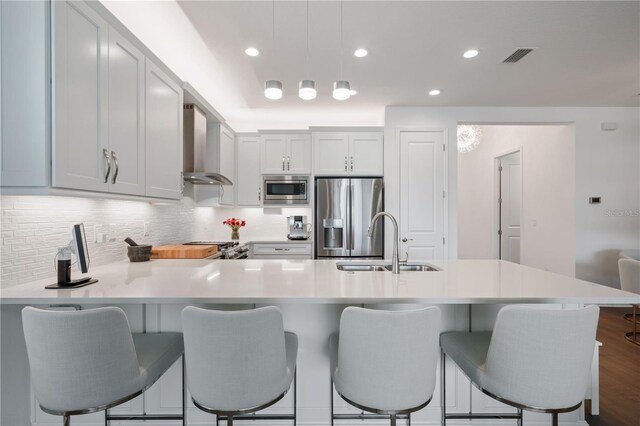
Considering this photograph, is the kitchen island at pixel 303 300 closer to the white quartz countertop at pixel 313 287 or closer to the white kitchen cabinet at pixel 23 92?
the white quartz countertop at pixel 313 287

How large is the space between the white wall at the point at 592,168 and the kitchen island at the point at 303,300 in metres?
2.48

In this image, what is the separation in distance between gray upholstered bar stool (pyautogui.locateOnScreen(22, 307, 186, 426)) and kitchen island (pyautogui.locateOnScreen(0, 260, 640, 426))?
0.22 meters

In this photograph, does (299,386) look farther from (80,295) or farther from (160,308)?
(80,295)

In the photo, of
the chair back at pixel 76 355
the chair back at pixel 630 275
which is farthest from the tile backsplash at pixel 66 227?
the chair back at pixel 630 275

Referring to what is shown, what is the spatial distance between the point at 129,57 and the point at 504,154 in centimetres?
592

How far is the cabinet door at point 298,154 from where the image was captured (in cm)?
429

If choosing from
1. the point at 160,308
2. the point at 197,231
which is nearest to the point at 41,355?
the point at 160,308

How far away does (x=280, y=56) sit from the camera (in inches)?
110

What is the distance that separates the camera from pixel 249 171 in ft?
14.6

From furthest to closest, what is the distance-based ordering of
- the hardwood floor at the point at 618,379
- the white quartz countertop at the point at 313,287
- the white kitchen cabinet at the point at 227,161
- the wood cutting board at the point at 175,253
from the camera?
the white kitchen cabinet at the point at 227,161 → the wood cutting board at the point at 175,253 → the hardwood floor at the point at 618,379 → the white quartz countertop at the point at 313,287

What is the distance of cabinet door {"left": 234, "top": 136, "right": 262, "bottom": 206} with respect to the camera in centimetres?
443

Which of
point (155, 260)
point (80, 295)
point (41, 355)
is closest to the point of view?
point (41, 355)

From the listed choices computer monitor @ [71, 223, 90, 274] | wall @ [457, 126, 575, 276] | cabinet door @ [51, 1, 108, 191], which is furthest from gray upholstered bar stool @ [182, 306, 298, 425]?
wall @ [457, 126, 575, 276]

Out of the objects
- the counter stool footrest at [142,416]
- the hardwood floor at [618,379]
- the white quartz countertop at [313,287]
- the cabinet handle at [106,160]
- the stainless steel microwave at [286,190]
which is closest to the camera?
the white quartz countertop at [313,287]
